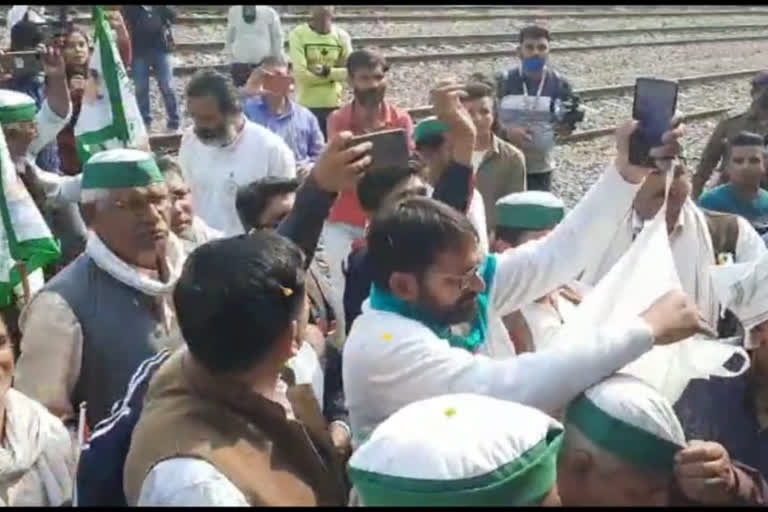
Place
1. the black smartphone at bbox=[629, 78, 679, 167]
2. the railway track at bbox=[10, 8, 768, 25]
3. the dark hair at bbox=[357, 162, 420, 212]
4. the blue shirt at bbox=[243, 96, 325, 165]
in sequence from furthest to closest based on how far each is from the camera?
the railway track at bbox=[10, 8, 768, 25], the blue shirt at bbox=[243, 96, 325, 165], the dark hair at bbox=[357, 162, 420, 212], the black smartphone at bbox=[629, 78, 679, 167]

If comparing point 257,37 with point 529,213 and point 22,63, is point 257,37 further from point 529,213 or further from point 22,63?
point 529,213

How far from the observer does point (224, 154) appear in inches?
255

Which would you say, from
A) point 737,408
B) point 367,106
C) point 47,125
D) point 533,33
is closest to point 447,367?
point 737,408

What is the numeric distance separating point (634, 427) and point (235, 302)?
2.76 ft

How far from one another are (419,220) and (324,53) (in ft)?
24.8

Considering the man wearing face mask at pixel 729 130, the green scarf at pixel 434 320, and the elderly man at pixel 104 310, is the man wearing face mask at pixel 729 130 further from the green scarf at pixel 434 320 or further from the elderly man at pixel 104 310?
the green scarf at pixel 434 320

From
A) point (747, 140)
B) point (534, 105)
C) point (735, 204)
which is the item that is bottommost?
point (534, 105)

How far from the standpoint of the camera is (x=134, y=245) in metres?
3.98

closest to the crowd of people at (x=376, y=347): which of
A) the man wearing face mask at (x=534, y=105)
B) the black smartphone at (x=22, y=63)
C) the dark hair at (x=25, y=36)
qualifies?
the black smartphone at (x=22, y=63)

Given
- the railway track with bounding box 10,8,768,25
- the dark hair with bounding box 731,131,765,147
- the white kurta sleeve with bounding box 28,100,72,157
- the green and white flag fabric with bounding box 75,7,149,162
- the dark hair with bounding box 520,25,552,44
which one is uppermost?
the green and white flag fabric with bounding box 75,7,149,162

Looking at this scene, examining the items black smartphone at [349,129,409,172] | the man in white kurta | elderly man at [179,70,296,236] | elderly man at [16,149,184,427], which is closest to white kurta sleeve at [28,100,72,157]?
elderly man at [179,70,296,236]

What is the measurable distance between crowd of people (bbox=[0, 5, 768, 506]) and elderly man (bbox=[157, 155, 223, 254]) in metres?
0.02

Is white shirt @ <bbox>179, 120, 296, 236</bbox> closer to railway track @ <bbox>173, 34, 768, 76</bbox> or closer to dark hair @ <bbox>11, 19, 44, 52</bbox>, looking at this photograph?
dark hair @ <bbox>11, 19, 44, 52</bbox>

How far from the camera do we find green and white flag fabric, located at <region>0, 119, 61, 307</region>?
4582 millimetres
